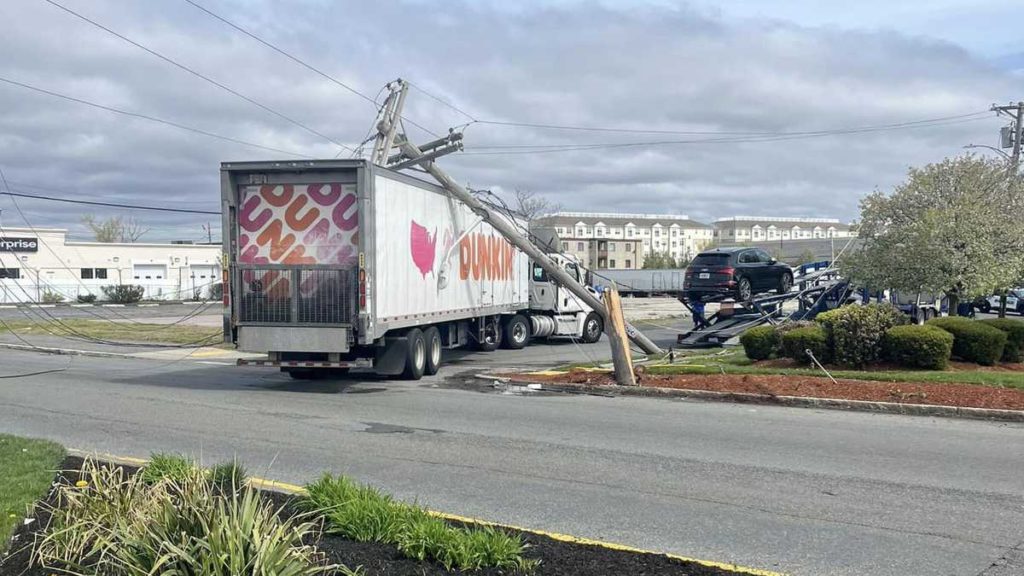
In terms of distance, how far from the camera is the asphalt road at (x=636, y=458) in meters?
6.08

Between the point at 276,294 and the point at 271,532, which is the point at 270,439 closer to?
the point at 276,294

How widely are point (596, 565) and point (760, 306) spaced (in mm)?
19146

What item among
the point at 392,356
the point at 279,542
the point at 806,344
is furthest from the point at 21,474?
the point at 806,344

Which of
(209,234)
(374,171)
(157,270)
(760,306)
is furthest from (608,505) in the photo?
(209,234)

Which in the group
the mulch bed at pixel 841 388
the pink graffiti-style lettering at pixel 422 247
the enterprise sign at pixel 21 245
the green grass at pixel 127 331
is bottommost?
the mulch bed at pixel 841 388

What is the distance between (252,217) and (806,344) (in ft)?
34.0

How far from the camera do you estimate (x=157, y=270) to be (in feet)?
252

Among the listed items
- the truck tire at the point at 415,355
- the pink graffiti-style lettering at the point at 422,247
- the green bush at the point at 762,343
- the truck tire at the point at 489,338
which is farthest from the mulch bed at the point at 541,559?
the truck tire at the point at 489,338

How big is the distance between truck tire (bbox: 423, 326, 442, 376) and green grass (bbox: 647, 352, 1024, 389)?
4314mm

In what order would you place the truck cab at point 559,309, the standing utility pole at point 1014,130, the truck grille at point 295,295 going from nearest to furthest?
the truck grille at point 295,295, the truck cab at point 559,309, the standing utility pole at point 1014,130

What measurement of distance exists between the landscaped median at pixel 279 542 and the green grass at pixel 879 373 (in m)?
10.1

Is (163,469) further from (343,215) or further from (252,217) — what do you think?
(252,217)

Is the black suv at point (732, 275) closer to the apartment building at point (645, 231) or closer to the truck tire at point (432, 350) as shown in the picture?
the truck tire at point (432, 350)

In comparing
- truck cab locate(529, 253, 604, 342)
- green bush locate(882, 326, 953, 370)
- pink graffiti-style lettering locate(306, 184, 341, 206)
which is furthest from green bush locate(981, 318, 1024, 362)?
pink graffiti-style lettering locate(306, 184, 341, 206)
